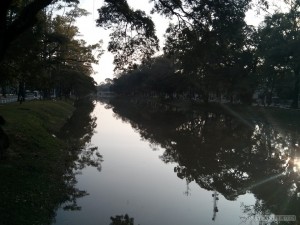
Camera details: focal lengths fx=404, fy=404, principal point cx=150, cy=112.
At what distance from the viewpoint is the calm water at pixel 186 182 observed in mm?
15445

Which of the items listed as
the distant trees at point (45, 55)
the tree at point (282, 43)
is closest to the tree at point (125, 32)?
the distant trees at point (45, 55)

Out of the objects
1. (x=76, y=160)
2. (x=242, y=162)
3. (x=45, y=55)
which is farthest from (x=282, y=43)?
(x=76, y=160)

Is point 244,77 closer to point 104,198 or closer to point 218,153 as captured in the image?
point 218,153

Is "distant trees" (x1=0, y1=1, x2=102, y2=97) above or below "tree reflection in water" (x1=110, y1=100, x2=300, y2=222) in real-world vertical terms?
above

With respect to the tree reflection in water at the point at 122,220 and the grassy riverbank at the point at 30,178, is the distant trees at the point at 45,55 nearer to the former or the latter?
the grassy riverbank at the point at 30,178

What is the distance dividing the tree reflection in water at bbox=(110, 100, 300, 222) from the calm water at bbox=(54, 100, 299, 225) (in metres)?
0.05

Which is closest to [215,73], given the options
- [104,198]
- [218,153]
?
[218,153]

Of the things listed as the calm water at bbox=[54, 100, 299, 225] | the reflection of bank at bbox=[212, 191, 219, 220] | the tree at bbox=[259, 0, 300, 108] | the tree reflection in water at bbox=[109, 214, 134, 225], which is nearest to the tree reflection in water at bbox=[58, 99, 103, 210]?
the calm water at bbox=[54, 100, 299, 225]

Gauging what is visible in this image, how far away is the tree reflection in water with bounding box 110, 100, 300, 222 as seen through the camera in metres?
18.2

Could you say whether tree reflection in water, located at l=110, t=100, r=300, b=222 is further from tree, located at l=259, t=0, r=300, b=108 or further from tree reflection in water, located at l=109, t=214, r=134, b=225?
tree, located at l=259, t=0, r=300, b=108

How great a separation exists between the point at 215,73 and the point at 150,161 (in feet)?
151

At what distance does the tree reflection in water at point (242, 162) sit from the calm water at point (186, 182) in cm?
5

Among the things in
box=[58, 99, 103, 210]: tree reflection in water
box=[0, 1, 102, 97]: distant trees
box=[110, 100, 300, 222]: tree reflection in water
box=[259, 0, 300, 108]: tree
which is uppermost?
box=[259, 0, 300, 108]: tree

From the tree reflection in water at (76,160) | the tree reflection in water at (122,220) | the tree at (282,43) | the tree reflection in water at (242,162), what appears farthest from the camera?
the tree at (282,43)
